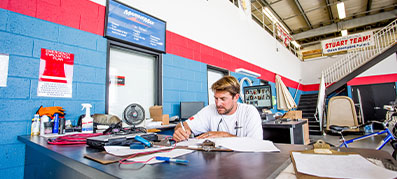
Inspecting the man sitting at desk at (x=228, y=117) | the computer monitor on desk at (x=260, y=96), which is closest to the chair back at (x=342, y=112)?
the computer monitor on desk at (x=260, y=96)

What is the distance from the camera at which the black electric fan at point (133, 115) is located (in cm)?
224

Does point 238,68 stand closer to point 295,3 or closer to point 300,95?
point 295,3

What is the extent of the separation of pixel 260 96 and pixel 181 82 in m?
1.71

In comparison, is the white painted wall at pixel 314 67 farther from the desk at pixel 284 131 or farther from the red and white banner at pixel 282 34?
the desk at pixel 284 131

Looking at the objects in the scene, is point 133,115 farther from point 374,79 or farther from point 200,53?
point 374,79

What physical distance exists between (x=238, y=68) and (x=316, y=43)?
403 inches

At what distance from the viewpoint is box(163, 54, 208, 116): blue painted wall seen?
3.16m

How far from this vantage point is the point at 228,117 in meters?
1.73

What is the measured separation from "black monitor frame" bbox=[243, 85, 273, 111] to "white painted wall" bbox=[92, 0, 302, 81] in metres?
1.35

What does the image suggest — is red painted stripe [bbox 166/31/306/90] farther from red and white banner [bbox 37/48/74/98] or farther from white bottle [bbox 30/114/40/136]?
white bottle [bbox 30/114/40/136]

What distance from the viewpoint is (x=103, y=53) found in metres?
2.39

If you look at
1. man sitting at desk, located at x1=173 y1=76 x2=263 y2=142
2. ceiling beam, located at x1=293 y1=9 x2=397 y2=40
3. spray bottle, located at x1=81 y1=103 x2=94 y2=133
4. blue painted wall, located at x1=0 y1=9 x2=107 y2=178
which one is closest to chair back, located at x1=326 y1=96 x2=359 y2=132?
man sitting at desk, located at x1=173 y1=76 x2=263 y2=142

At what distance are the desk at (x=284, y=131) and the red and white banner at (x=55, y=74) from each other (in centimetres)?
248

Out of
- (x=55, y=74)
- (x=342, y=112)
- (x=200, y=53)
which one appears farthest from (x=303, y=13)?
(x=55, y=74)
